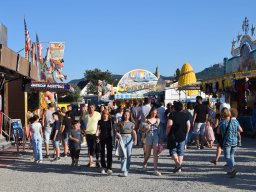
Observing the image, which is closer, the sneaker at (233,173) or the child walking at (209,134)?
the sneaker at (233,173)

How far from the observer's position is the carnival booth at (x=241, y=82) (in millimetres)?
17952

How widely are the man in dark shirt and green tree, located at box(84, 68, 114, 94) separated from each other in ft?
291

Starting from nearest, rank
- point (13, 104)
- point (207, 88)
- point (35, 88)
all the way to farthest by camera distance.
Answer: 1. point (35, 88)
2. point (13, 104)
3. point (207, 88)

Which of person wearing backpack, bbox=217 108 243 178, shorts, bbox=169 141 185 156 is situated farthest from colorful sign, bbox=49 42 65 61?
person wearing backpack, bbox=217 108 243 178

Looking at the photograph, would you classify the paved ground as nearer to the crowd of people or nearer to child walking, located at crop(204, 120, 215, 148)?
the crowd of people

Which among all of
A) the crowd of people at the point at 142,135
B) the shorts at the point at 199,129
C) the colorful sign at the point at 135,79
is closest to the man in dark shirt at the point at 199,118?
the shorts at the point at 199,129

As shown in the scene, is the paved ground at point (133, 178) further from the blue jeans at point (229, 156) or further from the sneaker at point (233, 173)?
the blue jeans at point (229, 156)

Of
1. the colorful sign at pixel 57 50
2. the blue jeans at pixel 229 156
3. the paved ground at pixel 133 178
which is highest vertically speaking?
the colorful sign at pixel 57 50

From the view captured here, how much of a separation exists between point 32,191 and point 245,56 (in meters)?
18.5

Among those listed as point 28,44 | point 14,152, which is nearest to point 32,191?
point 14,152

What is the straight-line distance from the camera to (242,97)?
22062mm

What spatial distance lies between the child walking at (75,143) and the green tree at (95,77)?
9137 centimetres

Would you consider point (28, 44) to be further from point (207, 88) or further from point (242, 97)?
point (242, 97)

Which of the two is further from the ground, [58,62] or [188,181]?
[58,62]
